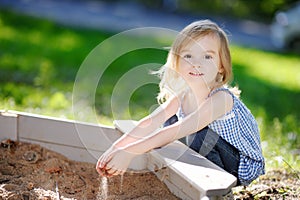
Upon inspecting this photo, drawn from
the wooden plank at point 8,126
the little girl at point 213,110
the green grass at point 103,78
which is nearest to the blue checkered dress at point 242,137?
the little girl at point 213,110

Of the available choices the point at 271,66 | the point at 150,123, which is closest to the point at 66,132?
the point at 150,123

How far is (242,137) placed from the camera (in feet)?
9.11

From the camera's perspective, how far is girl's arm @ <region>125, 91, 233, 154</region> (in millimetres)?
2549

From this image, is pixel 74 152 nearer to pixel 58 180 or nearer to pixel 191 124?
pixel 58 180

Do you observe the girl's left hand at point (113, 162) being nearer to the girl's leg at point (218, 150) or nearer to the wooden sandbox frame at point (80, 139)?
the wooden sandbox frame at point (80, 139)

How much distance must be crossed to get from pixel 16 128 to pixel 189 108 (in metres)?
0.83

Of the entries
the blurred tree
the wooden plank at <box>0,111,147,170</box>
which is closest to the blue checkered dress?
the wooden plank at <box>0,111,147,170</box>

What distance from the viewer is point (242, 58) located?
7.92 m

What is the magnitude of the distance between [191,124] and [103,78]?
3328 millimetres

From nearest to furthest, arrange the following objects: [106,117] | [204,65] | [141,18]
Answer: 1. [204,65]
2. [106,117]
3. [141,18]

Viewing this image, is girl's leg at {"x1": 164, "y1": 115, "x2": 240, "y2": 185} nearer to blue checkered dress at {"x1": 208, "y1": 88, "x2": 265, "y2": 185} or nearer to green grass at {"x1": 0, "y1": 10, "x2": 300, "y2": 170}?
blue checkered dress at {"x1": 208, "y1": 88, "x2": 265, "y2": 185}

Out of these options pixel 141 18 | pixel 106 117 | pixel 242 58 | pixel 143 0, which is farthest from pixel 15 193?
pixel 143 0

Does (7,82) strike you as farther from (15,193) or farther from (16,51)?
(15,193)

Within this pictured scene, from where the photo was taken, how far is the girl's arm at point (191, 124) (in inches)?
100
